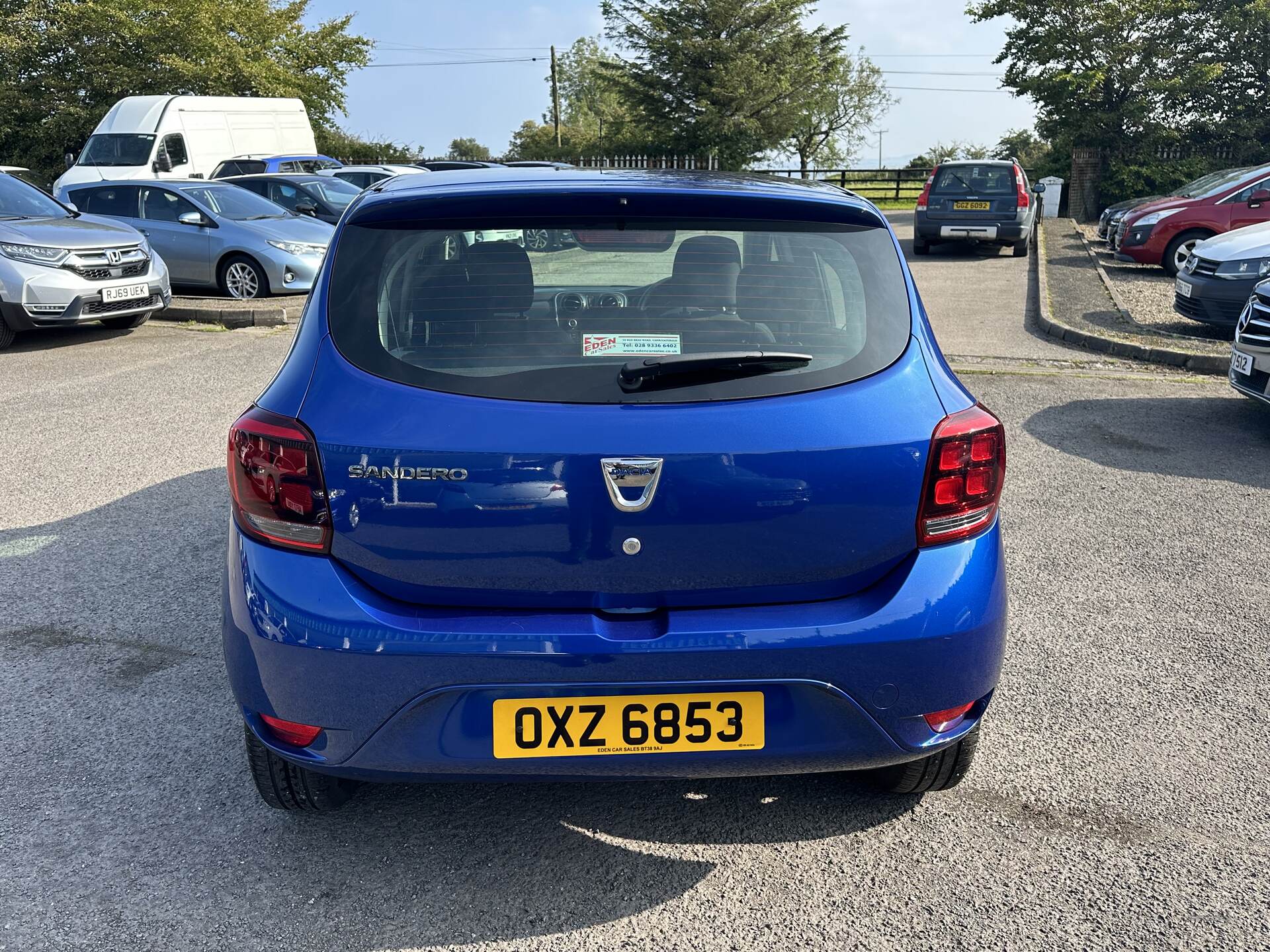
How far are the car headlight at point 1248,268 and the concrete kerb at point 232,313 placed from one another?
9217 millimetres

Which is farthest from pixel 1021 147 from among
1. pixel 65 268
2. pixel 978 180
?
pixel 65 268

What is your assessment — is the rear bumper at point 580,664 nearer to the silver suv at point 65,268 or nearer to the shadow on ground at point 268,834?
the shadow on ground at point 268,834

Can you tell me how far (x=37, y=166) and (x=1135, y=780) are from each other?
119ft

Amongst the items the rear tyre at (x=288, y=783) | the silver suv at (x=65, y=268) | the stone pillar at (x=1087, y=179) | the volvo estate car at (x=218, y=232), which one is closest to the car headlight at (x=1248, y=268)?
the rear tyre at (x=288, y=783)

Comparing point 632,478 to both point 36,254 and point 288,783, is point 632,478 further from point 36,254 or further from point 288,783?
point 36,254

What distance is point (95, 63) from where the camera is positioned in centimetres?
3112

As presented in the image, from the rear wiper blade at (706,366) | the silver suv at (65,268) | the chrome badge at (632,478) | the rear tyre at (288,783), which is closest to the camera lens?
the chrome badge at (632,478)

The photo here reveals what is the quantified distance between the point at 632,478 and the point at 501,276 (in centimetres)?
69

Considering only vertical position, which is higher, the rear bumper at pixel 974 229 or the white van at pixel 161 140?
the white van at pixel 161 140

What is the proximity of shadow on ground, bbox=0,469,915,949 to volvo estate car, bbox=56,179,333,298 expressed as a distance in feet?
32.4

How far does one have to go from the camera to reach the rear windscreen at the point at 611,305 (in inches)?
96.1

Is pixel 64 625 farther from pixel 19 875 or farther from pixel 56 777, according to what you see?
pixel 19 875

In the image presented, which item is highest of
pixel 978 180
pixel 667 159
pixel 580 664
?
pixel 667 159

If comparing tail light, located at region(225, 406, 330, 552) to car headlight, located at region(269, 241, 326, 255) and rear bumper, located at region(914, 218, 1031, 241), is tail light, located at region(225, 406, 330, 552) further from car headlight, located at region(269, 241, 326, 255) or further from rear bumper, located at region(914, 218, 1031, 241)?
rear bumper, located at region(914, 218, 1031, 241)
